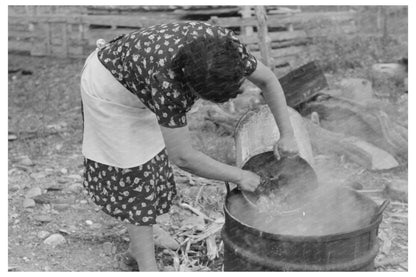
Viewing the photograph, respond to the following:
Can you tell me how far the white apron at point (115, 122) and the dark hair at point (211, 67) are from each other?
0.59m

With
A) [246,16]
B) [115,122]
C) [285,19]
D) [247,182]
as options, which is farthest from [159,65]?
[285,19]

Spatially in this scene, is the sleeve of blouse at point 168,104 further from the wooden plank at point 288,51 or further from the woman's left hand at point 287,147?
the wooden plank at point 288,51

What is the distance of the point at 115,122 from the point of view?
9.63ft

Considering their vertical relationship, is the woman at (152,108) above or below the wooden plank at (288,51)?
below

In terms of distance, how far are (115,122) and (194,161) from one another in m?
0.61

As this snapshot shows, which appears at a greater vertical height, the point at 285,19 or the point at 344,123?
the point at 285,19

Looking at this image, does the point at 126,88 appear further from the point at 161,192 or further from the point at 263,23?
the point at 263,23

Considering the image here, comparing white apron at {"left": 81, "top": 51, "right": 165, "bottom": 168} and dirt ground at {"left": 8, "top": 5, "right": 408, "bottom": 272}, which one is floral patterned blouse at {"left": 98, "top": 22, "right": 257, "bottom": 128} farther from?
dirt ground at {"left": 8, "top": 5, "right": 408, "bottom": 272}

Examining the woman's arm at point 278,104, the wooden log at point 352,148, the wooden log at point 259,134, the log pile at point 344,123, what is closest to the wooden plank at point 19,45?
the log pile at point 344,123

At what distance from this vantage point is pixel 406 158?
5191mm

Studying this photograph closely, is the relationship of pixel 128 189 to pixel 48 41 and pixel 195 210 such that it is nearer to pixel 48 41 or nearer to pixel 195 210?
pixel 195 210

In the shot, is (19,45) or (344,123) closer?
(344,123)

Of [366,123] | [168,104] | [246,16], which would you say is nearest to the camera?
[168,104]

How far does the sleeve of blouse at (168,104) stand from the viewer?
245cm
